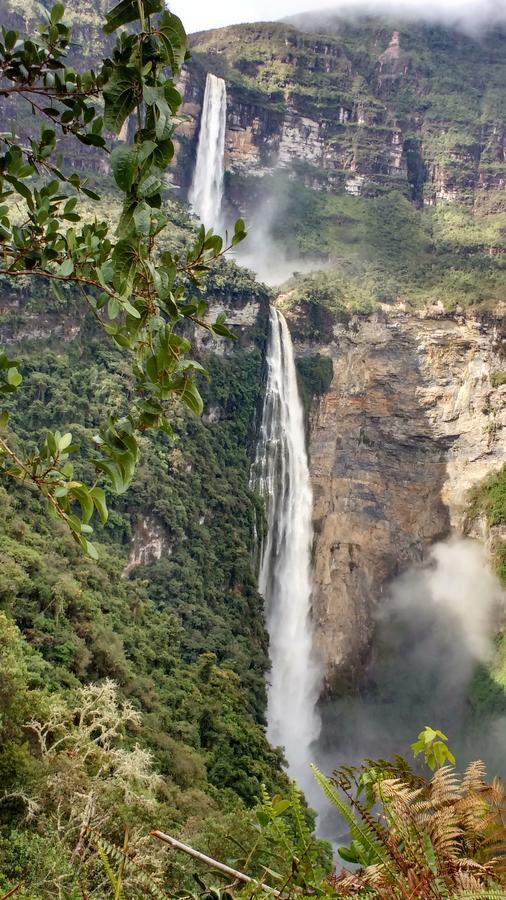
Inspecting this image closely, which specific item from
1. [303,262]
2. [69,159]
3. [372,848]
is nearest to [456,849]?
[372,848]

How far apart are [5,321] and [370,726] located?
818 inches

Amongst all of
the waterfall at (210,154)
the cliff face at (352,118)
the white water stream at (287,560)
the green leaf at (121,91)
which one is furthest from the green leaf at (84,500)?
the cliff face at (352,118)

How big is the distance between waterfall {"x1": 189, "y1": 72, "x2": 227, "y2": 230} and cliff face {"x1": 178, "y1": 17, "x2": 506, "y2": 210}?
1257mm

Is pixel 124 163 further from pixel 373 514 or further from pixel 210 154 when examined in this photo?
pixel 210 154

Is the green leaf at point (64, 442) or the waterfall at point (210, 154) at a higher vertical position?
the waterfall at point (210, 154)

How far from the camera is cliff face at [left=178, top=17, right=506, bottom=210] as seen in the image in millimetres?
47562

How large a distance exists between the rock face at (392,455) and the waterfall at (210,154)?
Answer: 55.6 ft

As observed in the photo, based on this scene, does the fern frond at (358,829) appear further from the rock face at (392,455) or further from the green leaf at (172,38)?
the rock face at (392,455)

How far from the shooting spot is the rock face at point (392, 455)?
102 feet

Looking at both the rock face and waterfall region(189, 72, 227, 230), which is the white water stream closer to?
the rock face

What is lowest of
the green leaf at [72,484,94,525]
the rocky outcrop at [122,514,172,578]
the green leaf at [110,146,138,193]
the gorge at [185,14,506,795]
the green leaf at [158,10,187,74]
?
the green leaf at [72,484,94,525]

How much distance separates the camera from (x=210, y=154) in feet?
145

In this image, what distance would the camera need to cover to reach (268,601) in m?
28.4

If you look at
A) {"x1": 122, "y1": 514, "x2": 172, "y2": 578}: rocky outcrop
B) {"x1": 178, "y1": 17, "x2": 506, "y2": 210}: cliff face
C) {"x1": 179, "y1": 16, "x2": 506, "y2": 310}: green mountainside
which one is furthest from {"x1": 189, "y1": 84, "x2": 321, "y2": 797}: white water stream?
{"x1": 178, "y1": 17, "x2": 506, "y2": 210}: cliff face
